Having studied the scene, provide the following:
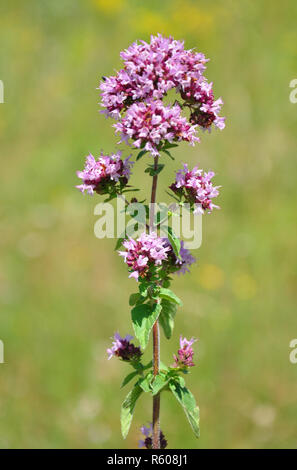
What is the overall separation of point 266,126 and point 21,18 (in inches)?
263

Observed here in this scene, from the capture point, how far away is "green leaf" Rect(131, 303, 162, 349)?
2809 mm

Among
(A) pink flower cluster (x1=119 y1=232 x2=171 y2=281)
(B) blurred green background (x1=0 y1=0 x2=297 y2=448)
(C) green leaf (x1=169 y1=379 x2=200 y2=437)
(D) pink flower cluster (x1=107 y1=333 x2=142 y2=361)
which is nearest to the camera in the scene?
(A) pink flower cluster (x1=119 y1=232 x2=171 y2=281)

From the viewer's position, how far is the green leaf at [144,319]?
2.81m

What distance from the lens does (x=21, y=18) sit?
37.9ft

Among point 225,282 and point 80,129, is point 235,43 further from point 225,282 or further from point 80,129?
point 225,282

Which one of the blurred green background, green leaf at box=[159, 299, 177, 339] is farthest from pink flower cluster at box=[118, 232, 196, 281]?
the blurred green background

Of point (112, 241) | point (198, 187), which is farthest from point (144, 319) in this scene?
point (112, 241)

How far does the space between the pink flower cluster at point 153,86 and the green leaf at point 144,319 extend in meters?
0.94

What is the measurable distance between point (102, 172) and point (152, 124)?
0.46m

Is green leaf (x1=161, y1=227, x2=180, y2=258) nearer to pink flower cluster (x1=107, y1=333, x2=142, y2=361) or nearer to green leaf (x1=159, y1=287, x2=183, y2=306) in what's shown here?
green leaf (x1=159, y1=287, x2=183, y2=306)

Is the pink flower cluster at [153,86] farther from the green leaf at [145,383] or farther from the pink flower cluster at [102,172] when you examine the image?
the green leaf at [145,383]

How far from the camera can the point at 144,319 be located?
291 cm

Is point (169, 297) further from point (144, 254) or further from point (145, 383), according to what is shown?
point (145, 383)
